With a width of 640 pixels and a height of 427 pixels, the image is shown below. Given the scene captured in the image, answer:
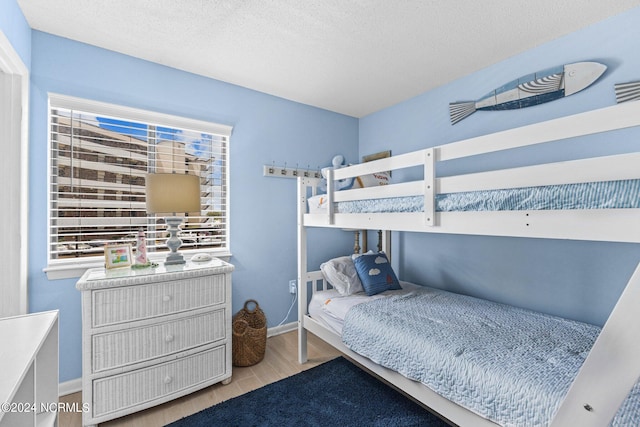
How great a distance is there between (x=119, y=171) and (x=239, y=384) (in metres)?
1.80

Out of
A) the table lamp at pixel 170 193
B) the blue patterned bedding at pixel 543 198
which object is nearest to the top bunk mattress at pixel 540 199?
the blue patterned bedding at pixel 543 198

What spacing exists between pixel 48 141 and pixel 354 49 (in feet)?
7.05

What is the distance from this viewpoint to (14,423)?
0.95 metres

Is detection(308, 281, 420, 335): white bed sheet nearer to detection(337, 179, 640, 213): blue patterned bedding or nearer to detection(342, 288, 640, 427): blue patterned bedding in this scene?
detection(342, 288, 640, 427): blue patterned bedding

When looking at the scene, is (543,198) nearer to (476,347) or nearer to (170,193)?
(476,347)

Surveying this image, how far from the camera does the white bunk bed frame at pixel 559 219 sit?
563 millimetres

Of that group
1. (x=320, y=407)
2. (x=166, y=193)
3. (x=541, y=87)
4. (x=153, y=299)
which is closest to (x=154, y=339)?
(x=153, y=299)

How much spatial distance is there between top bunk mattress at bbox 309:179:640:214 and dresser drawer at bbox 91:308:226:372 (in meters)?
1.41

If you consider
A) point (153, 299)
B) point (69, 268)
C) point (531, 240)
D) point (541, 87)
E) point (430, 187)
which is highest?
point (541, 87)

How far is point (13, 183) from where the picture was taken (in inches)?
65.6

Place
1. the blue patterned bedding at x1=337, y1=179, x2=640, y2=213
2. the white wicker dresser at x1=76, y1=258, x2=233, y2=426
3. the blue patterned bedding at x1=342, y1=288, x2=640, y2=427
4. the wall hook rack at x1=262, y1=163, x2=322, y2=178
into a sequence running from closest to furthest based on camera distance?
the blue patterned bedding at x1=337, y1=179, x2=640, y2=213 → the blue patterned bedding at x1=342, y1=288, x2=640, y2=427 → the white wicker dresser at x1=76, y1=258, x2=233, y2=426 → the wall hook rack at x1=262, y1=163, x2=322, y2=178

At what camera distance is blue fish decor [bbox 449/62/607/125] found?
1883 millimetres

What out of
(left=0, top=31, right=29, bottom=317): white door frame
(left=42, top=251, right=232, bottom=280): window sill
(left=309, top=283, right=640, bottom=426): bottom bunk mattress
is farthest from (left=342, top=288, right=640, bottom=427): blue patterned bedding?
(left=0, top=31, right=29, bottom=317): white door frame

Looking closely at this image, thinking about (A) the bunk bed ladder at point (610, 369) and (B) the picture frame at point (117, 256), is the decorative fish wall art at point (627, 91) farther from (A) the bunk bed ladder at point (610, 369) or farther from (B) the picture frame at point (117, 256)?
(B) the picture frame at point (117, 256)
